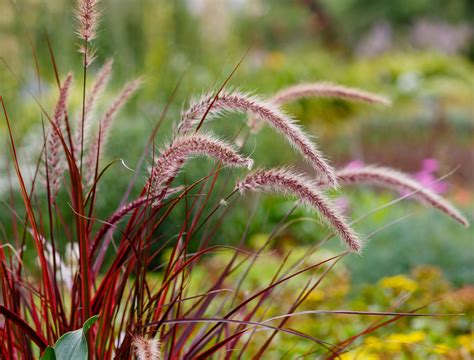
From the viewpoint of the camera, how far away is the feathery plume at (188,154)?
1325 millimetres

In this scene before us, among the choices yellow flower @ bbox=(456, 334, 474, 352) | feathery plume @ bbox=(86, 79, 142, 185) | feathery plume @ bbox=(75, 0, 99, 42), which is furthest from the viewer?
yellow flower @ bbox=(456, 334, 474, 352)

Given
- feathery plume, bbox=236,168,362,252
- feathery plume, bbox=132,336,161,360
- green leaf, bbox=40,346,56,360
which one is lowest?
feathery plume, bbox=132,336,161,360

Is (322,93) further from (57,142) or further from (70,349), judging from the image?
(70,349)

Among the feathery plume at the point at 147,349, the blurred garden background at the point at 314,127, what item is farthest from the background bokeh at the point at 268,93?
the feathery plume at the point at 147,349

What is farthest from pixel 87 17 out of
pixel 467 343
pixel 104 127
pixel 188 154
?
pixel 467 343

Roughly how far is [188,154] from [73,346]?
1.39 ft

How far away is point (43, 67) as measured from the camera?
12.1m

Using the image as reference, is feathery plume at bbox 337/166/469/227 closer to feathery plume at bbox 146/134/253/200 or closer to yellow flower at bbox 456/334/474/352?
feathery plume at bbox 146/134/253/200

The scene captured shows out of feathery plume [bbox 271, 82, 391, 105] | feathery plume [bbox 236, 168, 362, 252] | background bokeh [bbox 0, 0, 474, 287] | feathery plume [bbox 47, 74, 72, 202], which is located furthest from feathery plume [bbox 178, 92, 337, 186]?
feathery plume [bbox 271, 82, 391, 105]

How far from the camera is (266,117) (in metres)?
1.39

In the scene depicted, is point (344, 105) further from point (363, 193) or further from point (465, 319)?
point (465, 319)

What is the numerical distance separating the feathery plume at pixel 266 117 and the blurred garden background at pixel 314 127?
7.7 inches

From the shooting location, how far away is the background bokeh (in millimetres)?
4848

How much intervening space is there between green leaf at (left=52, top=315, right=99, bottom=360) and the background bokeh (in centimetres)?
48
